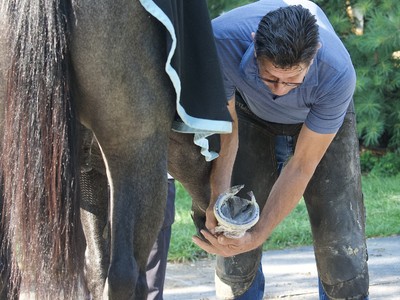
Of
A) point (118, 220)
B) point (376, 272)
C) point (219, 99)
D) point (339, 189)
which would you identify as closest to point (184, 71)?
point (219, 99)

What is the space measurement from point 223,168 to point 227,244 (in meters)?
0.32

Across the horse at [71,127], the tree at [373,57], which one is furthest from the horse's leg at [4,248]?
the tree at [373,57]

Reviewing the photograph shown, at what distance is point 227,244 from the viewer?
11.9ft

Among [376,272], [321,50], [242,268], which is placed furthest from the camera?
[376,272]

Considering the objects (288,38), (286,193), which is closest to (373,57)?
(286,193)

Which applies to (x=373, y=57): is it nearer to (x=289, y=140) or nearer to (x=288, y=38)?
(x=289, y=140)

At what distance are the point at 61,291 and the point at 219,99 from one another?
0.88m

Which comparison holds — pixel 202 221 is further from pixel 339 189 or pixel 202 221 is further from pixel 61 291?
pixel 61 291

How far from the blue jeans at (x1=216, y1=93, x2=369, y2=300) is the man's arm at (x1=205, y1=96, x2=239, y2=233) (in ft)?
0.97

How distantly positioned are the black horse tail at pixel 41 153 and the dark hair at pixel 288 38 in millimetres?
866

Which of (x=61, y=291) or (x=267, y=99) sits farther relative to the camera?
(x=267, y=99)

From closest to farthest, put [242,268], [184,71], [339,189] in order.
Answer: [184,71] → [339,189] → [242,268]

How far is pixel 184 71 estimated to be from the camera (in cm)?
301

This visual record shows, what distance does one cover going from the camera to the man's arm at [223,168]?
3611 millimetres
